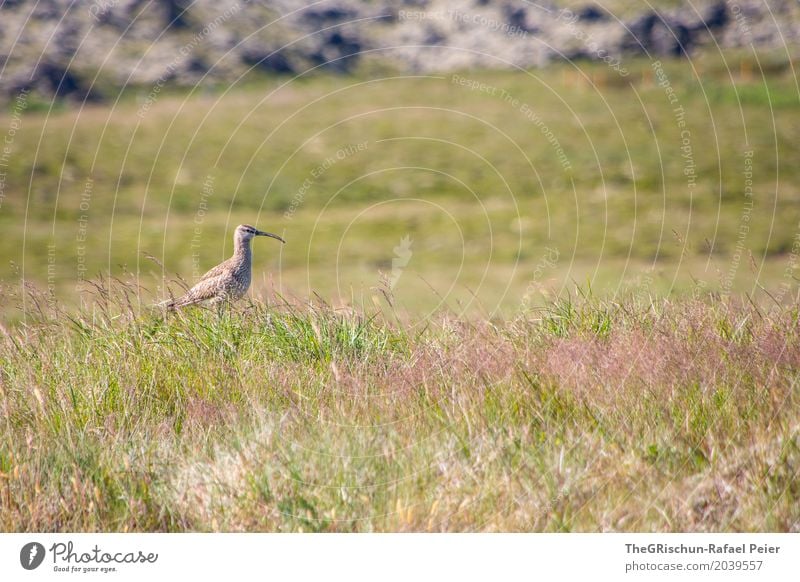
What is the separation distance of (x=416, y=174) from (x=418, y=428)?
35458mm

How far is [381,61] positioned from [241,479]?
42.5m

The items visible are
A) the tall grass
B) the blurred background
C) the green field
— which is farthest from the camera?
the blurred background

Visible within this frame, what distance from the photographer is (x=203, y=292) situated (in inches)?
334

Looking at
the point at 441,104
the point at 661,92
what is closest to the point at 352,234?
the point at 441,104

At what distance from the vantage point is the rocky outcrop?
39.2 meters

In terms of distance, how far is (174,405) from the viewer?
6.21 metres

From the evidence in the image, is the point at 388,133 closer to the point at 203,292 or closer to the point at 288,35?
the point at 288,35

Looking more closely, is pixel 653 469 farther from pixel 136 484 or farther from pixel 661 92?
pixel 661 92

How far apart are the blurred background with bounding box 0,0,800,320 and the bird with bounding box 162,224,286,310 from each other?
20621 mm

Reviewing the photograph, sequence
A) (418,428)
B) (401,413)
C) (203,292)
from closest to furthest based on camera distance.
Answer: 1. (418,428)
2. (401,413)
3. (203,292)
